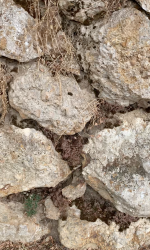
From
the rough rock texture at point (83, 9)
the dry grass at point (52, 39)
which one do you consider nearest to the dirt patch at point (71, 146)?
the dry grass at point (52, 39)

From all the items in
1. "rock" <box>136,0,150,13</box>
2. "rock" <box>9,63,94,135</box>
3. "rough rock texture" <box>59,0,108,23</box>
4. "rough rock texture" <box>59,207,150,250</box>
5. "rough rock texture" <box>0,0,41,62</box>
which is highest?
"rock" <box>136,0,150,13</box>

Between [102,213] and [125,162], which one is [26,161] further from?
[102,213]

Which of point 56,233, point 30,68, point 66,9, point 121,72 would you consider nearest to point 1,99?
point 30,68

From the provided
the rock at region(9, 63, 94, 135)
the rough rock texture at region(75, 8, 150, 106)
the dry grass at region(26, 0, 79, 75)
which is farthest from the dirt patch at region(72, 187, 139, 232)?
the dry grass at region(26, 0, 79, 75)

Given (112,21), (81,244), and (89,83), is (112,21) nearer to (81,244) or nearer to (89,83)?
(89,83)

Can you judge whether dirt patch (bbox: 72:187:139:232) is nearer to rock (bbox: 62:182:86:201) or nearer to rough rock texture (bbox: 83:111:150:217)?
rock (bbox: 62:182:86:201)
